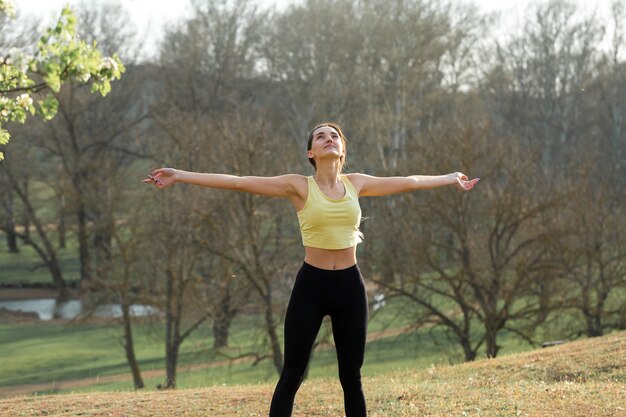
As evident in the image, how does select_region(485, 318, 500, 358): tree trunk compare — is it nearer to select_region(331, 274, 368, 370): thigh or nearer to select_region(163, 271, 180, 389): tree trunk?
select_region(163, 271, 180, 389): tree trunk

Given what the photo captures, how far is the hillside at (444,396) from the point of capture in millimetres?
8625

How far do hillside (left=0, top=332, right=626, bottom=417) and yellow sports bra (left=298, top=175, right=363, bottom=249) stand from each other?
2783 mm

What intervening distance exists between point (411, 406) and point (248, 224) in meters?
20.1

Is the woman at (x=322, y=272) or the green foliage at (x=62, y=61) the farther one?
the woman at (x=322, y=272)

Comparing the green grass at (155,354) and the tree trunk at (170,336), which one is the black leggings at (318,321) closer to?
the green grass at (155,354)

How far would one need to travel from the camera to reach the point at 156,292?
33.3m

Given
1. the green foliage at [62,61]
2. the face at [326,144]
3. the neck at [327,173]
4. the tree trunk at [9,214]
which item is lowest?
the neck at [327,173]

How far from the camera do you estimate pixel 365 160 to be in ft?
163

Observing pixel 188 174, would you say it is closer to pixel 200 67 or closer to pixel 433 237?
pixel 433 237

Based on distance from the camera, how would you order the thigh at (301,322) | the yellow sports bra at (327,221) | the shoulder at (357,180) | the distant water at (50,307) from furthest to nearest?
the distant water at (50,307)
the shoulder at (357,180)
the yellow sports bra at (327,221)
the thigh at (301,322)

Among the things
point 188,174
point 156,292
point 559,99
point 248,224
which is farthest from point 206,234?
point 559,99

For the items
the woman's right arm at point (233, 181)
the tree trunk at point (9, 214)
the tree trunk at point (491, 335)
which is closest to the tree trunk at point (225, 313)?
the tree trunk at point (491, 335)

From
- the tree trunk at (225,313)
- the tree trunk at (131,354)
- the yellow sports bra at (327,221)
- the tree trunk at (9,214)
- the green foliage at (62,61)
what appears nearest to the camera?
the green foliage at (62,61)

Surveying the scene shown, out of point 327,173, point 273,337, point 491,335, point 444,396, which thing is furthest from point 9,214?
point 327,173
